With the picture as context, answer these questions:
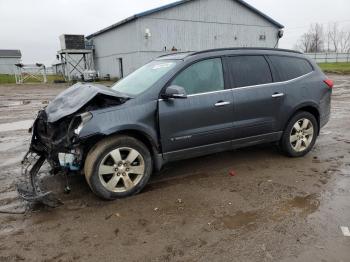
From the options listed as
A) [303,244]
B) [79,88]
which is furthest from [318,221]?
[79,88]

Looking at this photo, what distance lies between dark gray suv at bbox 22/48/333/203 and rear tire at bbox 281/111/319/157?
0.02 m

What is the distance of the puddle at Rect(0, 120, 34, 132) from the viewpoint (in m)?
8.42

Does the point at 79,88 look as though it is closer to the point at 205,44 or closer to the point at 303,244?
the point at 303,244

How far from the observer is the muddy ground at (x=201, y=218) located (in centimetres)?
298

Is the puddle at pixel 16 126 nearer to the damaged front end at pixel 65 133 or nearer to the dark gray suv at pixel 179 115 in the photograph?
the dark gray suv at pixel 179 115

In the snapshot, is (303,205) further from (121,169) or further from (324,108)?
(324,108)

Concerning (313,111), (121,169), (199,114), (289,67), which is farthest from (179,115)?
(313,111)

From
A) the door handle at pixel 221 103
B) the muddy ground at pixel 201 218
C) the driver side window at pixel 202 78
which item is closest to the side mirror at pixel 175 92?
the driver side window at pixel 202 78

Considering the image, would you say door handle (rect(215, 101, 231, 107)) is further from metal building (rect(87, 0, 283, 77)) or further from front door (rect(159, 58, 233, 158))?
metal building (rect(87, 0, 283, 77))

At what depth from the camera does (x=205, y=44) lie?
2714cm

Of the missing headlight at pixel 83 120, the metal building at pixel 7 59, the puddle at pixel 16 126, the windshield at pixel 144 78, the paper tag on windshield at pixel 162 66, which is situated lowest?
the puddle at pixel 16 126

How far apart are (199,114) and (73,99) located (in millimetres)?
1658

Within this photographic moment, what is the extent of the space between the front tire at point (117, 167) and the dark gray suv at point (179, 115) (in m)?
0.01

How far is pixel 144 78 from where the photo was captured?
4719mm
